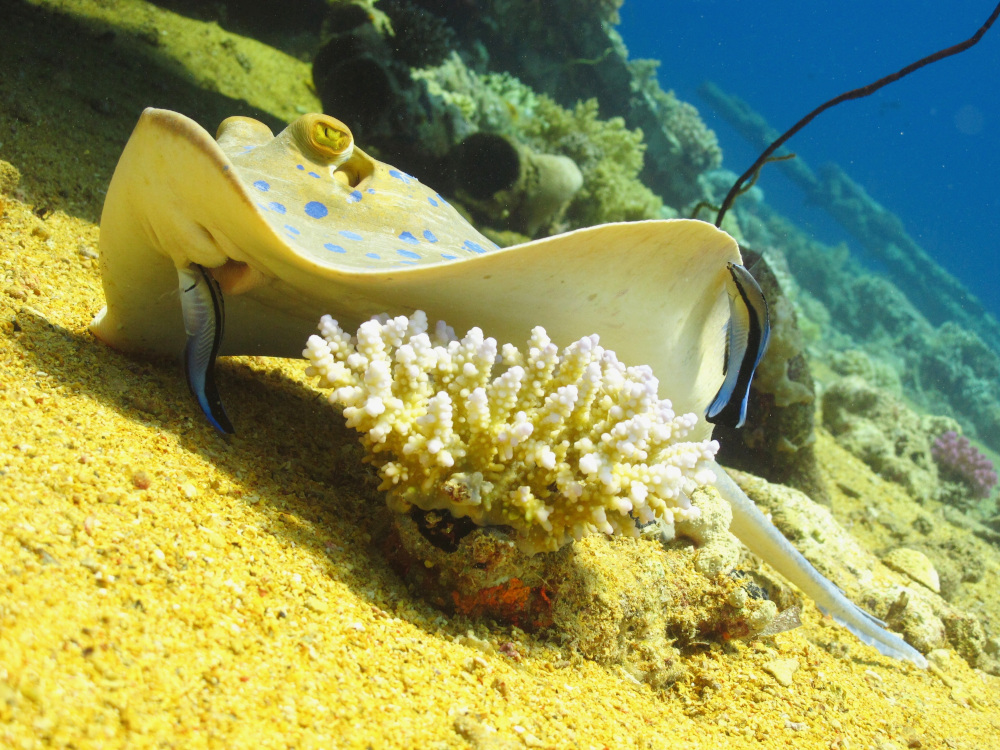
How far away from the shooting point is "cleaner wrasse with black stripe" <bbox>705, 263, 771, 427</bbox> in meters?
1.95

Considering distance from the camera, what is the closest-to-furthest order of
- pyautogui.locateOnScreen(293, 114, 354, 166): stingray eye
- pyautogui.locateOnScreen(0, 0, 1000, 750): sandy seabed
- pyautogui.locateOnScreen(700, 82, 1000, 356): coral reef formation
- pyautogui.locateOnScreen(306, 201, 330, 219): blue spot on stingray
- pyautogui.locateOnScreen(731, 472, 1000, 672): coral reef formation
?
pyautogui.locateOnScreen(0, 0, 1000, 750): sandy seabed → pyautogui.locateOnScreen(306, 201, 330, 219): blue spot on stingray → pyautogui.locateOnScreen(293, 114, 354, 166): stingray eye → pyautogui.locateOnScreen(731, 472, 1000, 672): coral reef formation → pyautogui.locateOnScreen(700, 82, 1000, 356): coral reef formation

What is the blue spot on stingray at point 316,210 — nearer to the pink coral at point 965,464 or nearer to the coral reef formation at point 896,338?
the pink coral at point 965,464

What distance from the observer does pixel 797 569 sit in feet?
9.48

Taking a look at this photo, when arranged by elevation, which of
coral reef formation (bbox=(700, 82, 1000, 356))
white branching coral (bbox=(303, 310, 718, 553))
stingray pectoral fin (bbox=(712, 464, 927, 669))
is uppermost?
coral reef formation (bbox=(700, 82, 1000, 356))

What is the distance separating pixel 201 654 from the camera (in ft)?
3.91

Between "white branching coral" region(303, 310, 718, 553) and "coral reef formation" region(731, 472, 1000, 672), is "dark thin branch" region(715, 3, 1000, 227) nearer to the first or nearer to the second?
"white branching coral" region(303, 310, 718, 553)

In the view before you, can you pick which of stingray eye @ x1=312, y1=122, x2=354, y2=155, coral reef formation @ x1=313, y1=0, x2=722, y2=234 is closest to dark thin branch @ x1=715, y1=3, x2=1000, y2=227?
stingray eye @ x1=312, y1=122, x2=354, y2=155

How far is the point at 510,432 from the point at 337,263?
0.70 metres

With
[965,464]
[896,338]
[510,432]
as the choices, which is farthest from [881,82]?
[896,338]

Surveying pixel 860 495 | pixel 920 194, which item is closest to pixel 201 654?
pixel 860 495

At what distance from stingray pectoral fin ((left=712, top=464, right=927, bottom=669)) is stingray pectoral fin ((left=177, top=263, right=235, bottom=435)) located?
2.27 meters

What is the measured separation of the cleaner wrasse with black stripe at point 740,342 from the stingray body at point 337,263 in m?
0.05

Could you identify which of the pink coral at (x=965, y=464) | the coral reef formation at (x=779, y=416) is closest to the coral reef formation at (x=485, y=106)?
the coral reef formation at (x=779, y=416)

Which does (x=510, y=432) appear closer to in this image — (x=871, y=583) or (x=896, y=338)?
(x=871, y=583)
